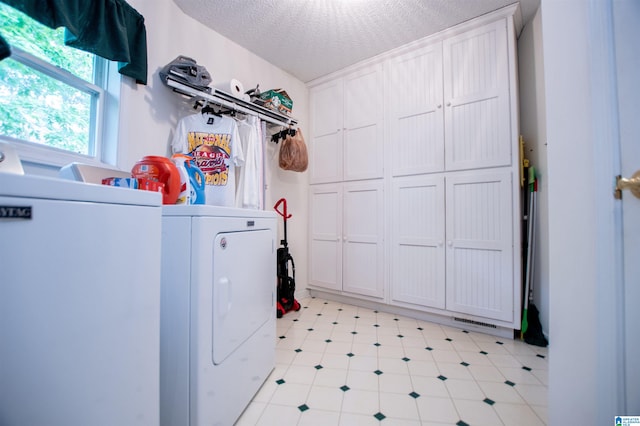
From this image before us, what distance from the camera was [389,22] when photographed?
7.44 ft

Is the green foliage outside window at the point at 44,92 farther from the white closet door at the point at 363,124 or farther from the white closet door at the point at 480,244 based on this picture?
the white closet door at the point at 480,244

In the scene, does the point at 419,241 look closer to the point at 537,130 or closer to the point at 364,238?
the point at 364,238

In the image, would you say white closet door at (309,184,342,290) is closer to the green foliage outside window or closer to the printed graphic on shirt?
the printed graphic on shirt

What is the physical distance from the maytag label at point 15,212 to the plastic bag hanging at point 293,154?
7.96 ft

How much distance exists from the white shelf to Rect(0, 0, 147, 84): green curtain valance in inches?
10.1

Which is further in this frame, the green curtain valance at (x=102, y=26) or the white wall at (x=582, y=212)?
the green curtain valance at (x=102, y=26)

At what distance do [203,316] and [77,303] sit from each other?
543mm

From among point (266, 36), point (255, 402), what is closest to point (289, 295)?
point (255, 402)

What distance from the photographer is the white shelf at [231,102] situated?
1.87 metres

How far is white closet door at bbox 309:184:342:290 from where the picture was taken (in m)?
3.05

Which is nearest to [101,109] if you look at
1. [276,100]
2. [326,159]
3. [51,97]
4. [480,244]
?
[51,97]

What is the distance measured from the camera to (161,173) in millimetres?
1154

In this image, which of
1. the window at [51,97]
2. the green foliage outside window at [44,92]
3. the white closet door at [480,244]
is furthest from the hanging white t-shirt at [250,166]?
the white closet door at [480,244]

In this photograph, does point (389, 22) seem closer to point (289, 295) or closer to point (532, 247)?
point (532, 247)
